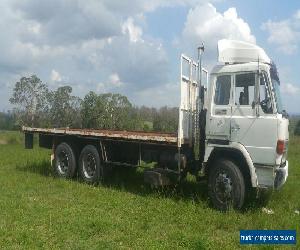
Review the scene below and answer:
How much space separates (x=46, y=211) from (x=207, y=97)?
3879 millimetres

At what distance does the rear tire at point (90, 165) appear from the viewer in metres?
11.5

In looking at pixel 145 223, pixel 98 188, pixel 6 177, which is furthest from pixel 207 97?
pixel 6 177

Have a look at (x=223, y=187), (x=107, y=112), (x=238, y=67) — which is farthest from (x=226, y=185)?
(x=107, y=112)

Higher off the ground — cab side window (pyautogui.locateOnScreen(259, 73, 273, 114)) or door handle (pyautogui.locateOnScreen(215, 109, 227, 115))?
cab side window (pyautogui.locateOnScreen(259, 73, 273, 114))

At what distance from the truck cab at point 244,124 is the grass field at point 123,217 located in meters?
0.64

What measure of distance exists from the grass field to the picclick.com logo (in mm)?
175

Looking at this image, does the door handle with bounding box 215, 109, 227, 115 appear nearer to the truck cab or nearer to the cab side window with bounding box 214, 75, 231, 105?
the truck cab

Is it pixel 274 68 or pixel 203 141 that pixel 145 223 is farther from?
pixel 274 68

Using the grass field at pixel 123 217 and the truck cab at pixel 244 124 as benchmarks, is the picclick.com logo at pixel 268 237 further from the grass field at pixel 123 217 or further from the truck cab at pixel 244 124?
the truck cab at pixel 244 124

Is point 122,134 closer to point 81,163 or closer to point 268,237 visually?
point 81,163

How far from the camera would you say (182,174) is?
9.83 meters

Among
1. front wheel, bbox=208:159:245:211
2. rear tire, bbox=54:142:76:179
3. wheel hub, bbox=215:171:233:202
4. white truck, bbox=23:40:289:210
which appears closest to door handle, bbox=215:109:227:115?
white truck, bbox=23:40:289:210

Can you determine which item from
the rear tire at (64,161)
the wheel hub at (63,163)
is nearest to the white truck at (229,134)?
the rear tire at (64,161)

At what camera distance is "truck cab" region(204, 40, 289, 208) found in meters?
8.03
